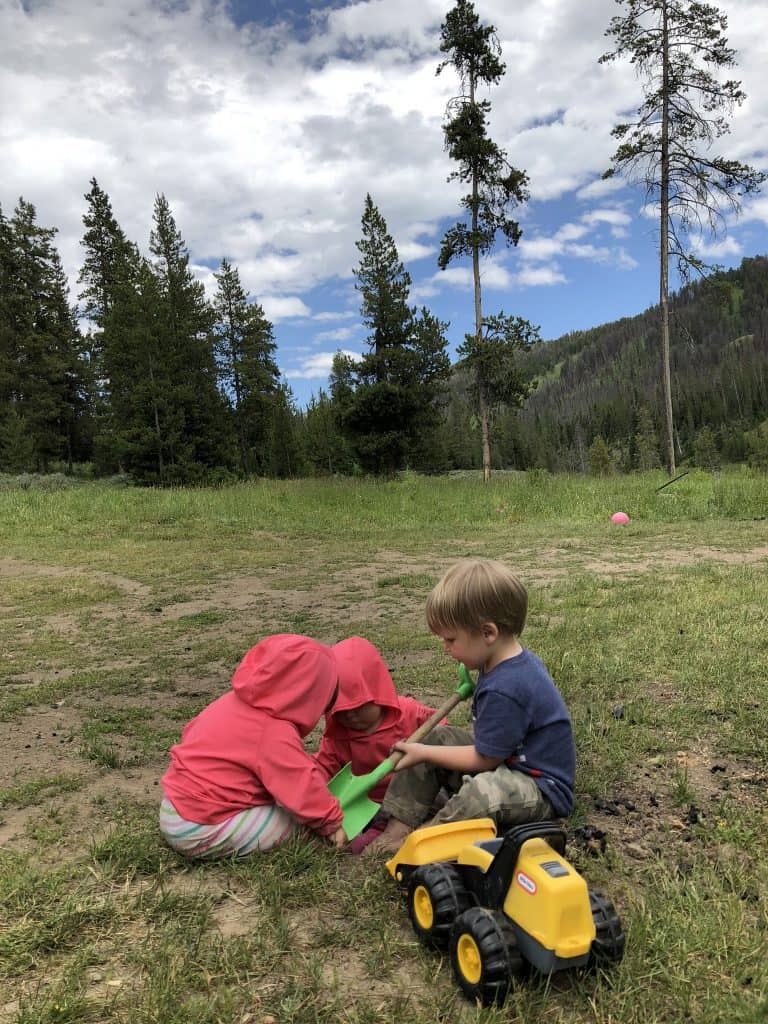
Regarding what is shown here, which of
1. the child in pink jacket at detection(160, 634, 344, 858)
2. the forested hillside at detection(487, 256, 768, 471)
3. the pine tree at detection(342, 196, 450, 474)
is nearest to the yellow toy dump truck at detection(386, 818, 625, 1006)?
the child in pink jacket at detection(160, 634, 344, 858)

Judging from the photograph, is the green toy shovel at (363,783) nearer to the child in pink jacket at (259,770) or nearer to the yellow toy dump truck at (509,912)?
the child in pink jacket at (259,770)

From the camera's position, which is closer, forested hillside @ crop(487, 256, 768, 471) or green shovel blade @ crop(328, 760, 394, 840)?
green shovel blade @ crop(328, 760, 394, 840)

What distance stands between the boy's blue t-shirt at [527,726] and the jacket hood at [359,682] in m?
0.54

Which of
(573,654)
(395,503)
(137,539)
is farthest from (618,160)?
(573,654)

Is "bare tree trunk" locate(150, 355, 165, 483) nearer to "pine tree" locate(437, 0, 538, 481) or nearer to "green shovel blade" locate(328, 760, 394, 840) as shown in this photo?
"pine tree" locate(437, 0, 538, 481)

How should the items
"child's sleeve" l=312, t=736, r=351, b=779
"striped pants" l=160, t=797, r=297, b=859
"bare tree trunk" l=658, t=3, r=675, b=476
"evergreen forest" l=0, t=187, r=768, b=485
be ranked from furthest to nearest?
1. "evergreen forest" l=0, t=187, r=768, b=485
2. "bare tree trunk" l=658, t=3, r=675, b=476
3. "child's sleeve" l=312, t=736, r=351, b=779
4. "striped pants" l=160, t=797, r=297, b=859

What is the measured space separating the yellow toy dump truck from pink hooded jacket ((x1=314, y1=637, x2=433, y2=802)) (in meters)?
0.81

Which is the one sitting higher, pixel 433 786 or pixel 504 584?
pixel 504 584

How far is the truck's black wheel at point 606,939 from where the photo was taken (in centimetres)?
184

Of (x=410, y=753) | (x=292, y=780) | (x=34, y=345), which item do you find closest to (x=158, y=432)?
(x=34, y=345)

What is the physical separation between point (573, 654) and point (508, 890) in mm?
3122

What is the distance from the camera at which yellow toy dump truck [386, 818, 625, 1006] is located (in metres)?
1.74

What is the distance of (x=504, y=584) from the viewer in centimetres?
243

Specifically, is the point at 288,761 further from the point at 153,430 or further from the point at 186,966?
the point at 153,430
